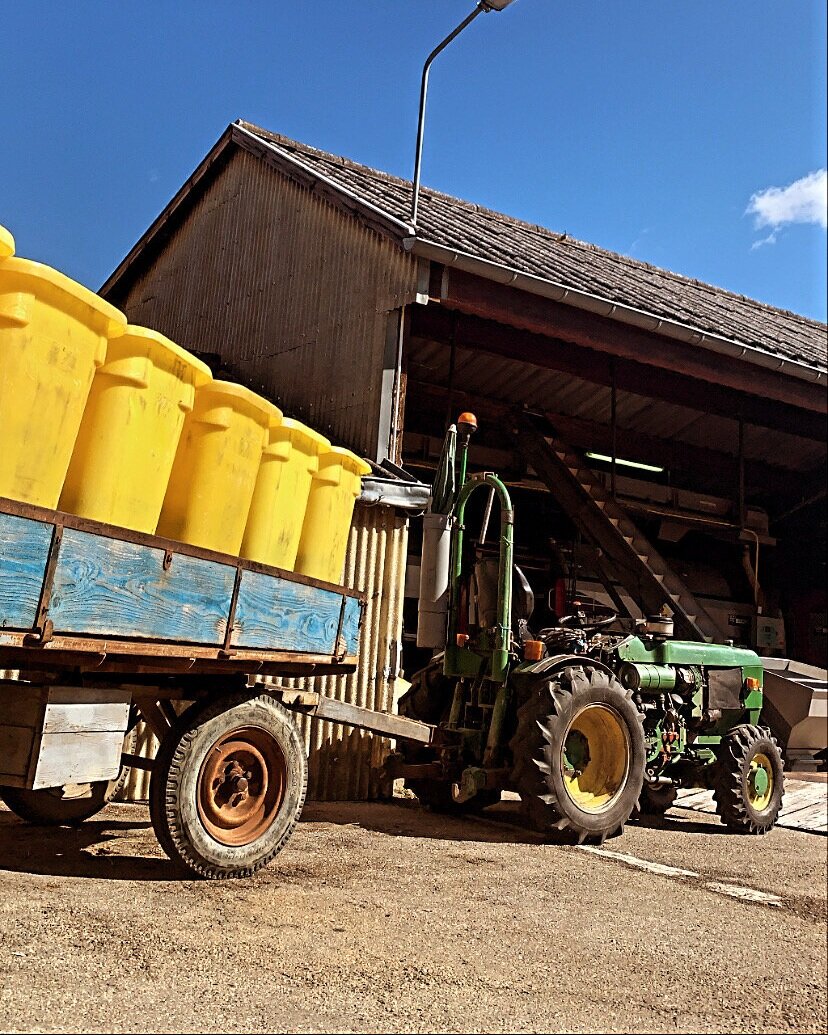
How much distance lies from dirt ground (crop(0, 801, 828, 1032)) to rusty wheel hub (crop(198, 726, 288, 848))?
266 millimetres

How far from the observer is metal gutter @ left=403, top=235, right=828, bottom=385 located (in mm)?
8406

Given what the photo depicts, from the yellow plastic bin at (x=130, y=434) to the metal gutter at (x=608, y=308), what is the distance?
5.11 metres

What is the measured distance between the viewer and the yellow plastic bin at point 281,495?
14.2 feet

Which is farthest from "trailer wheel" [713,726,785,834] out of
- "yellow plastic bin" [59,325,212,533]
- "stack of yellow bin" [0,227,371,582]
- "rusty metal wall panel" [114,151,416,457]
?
"yellow plastic bin" [59,325,212,533]

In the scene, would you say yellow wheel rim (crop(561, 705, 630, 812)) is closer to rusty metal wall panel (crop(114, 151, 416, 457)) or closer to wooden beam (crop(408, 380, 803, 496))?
rusty metal wall panel (crop(114, 151, 416, 457))

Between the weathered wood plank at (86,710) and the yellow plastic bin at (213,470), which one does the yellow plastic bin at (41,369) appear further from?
the weathered wood plank at (86,710)

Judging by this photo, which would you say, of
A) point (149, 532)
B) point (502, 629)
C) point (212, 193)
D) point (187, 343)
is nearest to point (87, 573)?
point (149, 532)

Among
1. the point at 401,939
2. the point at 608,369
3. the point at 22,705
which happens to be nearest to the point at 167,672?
the point at 22,705

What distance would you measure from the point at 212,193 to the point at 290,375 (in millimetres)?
4055

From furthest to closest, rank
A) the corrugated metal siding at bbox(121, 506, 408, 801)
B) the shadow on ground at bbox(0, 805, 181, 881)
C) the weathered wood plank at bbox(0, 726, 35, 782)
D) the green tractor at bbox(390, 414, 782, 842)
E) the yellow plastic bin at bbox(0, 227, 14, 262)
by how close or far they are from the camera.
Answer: the corrugated metal siding at bbox(121, 506, 408, 801) < the green tractor at bbox(390, 414, 782, 842) < the shadow on ground at bbox(0, 805, 181, 881) < the weathered wood plank at bbox(0, 726, 35, 782) < the yellow plastic bin at bbox(0, 227, 14, 262)

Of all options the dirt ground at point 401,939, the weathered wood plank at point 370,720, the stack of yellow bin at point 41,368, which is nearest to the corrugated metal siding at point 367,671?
the dirt ground at point 401,939

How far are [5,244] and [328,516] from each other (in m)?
2.31

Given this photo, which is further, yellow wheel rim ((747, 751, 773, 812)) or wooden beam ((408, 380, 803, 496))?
wooden beam ((408, 380, 803, 496))

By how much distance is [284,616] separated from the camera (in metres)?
4.45
